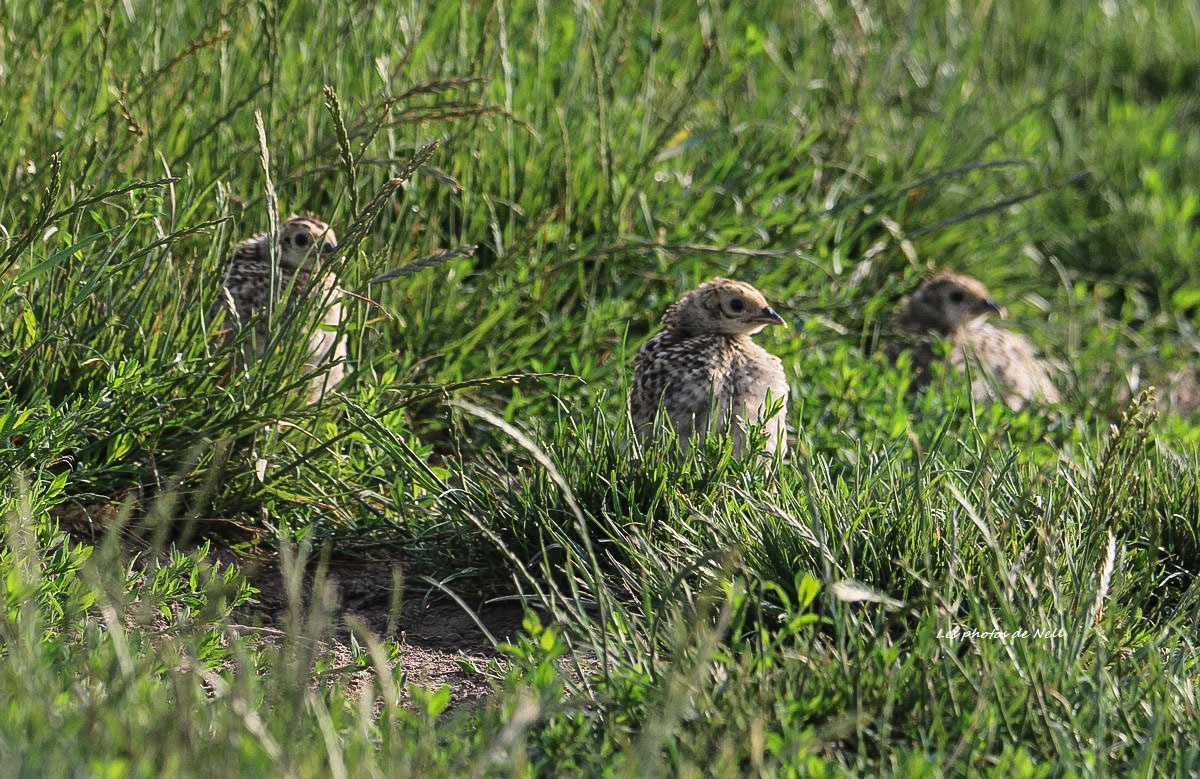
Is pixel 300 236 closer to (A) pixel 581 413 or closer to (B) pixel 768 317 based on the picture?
(A) pixel 581 413

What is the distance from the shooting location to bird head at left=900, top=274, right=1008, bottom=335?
639 centimetres

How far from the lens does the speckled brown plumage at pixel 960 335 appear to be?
6262mm

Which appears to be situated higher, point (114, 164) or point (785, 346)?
point (114, 164)

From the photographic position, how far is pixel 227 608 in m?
3.72

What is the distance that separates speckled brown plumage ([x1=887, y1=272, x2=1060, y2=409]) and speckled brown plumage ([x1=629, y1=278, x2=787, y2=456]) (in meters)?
1.37

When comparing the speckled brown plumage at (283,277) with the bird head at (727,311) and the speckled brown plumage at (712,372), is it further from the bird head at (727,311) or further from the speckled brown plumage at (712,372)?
the bird head at (727,311)

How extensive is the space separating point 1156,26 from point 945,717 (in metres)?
7.18

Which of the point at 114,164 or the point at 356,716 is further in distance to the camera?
the point at 114,164

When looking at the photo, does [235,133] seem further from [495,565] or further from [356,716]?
[356,716]

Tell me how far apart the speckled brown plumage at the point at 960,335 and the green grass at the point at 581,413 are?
0.12 m

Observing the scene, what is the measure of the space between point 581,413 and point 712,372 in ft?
1.99

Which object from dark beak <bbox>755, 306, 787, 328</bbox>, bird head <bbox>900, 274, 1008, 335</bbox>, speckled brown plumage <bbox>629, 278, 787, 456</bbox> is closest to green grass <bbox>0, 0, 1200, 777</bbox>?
bird head <bbox>900, 274, 1008, 335</bbox>

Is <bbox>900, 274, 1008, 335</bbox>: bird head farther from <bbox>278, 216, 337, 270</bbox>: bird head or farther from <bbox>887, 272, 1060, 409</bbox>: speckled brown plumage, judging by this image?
<bbox>278, 216, 337, 270</bbox>: bird head

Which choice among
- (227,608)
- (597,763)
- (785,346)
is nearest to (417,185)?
(785,346)
